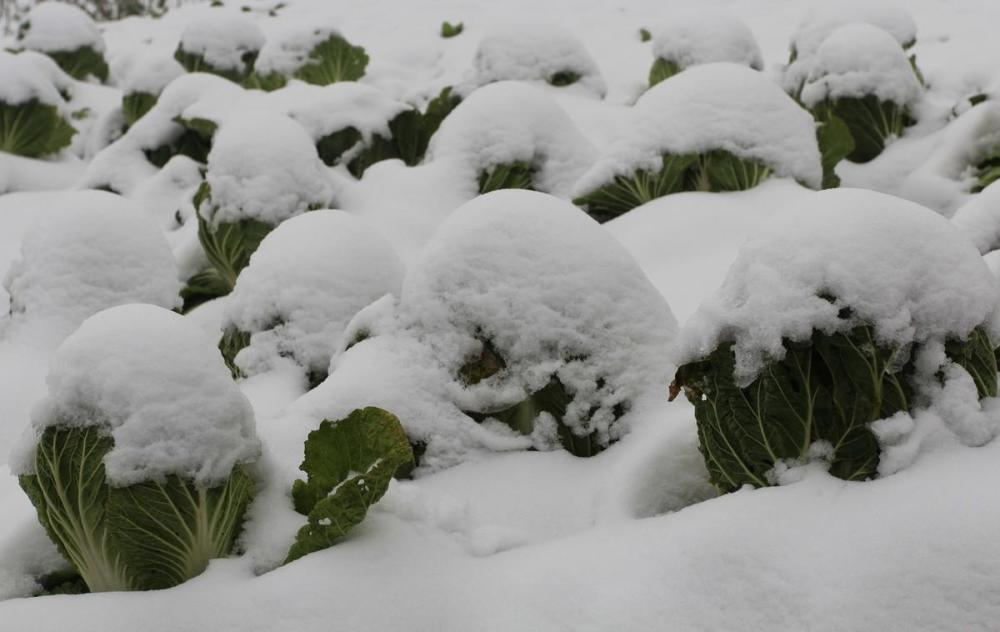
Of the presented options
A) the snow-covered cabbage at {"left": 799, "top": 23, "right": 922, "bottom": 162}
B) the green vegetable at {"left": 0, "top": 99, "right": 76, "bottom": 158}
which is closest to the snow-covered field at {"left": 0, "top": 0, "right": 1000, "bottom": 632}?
the snow-covered cabbage at {"left": 799, "top": 23, "right": 922, "bottom": 162}

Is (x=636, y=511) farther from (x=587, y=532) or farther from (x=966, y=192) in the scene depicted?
(x=966, y=192)

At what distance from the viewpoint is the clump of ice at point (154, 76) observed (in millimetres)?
5738

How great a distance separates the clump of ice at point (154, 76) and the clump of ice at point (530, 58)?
202 centimetres

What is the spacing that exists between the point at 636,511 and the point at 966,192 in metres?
2.52

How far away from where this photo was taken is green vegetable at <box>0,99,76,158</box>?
17.1 feet

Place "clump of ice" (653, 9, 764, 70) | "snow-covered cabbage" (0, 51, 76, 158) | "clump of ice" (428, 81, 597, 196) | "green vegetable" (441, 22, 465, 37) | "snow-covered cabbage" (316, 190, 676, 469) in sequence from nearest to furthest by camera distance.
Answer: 1. "snow-covered cabbage" (316, 190, 676, 469)
2. "clump of ice" (428, 81, 597, 196)
3. "clump of ice" (653, 9, 764, 70)
4. "snow-covered cabbage" (0, 51, 76, 158)
5. "green vegetable" (441, 22, 465, 37)

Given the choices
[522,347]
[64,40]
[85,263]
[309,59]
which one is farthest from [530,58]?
[64,40]

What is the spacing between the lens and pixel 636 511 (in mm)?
1961

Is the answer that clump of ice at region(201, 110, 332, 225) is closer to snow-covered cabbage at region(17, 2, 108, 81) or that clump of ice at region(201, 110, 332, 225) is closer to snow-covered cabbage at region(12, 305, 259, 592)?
snow-covered cabbage at region(12, 305, 259, 592)

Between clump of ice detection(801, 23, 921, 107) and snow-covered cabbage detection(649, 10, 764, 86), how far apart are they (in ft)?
2.59

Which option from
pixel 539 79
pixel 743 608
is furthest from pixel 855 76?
pixel 743 608

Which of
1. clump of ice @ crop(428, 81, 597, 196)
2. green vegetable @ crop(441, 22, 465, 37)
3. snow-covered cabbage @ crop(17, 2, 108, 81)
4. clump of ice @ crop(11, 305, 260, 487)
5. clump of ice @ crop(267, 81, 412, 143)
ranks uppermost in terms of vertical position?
clump of ice @ crop(11, 305, 260, 487)

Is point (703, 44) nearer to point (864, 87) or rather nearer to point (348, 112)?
point (864, 87)

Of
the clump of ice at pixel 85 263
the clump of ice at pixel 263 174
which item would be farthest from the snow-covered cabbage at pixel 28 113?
the clump of ice at pixel 85 263
